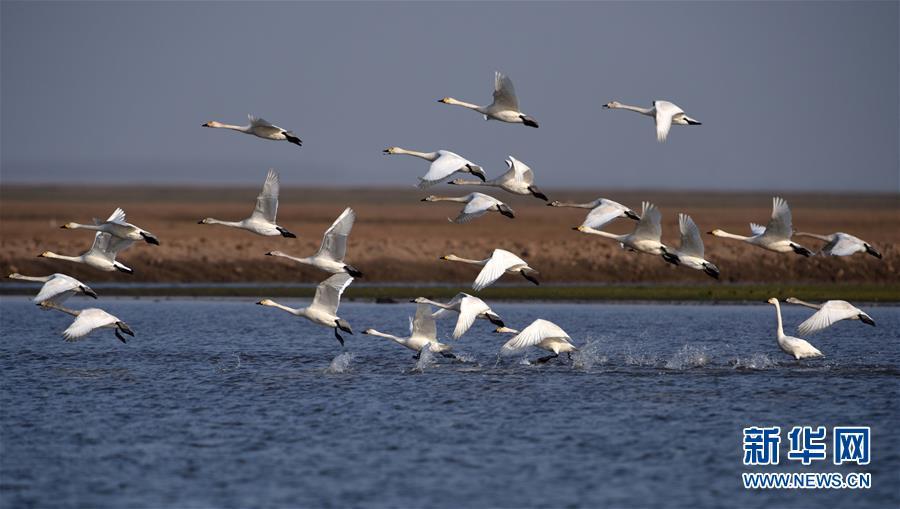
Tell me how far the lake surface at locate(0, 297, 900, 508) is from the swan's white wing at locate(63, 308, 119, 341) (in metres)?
0.97

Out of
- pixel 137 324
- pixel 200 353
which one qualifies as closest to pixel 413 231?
pixel 137 324

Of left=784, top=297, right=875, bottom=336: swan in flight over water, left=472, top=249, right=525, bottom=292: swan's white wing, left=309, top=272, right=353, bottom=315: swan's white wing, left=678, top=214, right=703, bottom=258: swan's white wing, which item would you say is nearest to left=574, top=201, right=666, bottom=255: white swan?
left=678, top=214, right=703, bottom=258: swan's white wing

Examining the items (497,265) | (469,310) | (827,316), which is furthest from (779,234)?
(469,310)

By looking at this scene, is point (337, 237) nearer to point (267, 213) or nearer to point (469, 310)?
point (267, 213)

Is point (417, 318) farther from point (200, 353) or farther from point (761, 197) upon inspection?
point (761, 197)

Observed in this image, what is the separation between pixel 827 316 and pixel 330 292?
27.6 ft

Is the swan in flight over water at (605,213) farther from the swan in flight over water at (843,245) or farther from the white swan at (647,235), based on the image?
the swan in flight over water at (843,245)

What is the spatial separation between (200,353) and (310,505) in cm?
1373

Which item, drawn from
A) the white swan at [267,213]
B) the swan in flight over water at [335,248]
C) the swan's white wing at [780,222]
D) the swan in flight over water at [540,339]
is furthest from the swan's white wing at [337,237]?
the swan's white wing at [780,222]

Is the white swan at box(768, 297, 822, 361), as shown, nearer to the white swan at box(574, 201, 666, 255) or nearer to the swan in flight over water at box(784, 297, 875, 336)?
the swan in flight over water at box(784, 297, 875, 336)

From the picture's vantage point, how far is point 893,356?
27.7m

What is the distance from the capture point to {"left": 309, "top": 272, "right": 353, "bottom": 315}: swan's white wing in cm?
2433

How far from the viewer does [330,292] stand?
24484mm

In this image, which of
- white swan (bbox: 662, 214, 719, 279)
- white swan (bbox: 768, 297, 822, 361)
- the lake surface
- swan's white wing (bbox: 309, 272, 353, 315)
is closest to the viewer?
the lake surface
